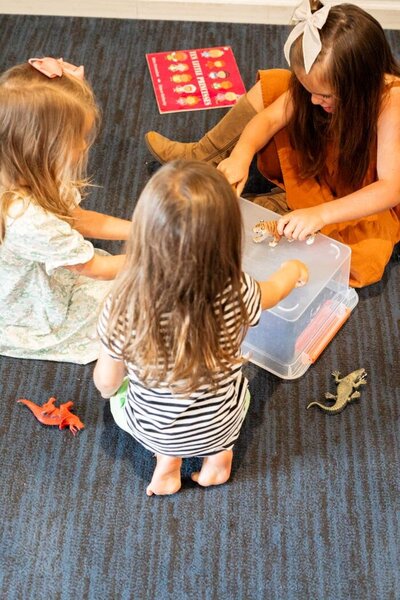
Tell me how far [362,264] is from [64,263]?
0.64 m

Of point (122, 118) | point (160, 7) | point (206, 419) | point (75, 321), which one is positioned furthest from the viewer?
point (160, 7)

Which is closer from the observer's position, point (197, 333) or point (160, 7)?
point (197, 333)

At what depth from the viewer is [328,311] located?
1532mm

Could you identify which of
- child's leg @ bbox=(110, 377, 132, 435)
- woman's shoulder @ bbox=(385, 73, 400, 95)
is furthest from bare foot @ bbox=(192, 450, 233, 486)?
woman's shoulder @ bbox=(385, 73, 400, 95)

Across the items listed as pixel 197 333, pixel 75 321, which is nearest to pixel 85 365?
pixel 75 321

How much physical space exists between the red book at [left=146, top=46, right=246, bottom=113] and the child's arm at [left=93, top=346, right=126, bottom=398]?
95 cm

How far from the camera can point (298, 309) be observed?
141 cm

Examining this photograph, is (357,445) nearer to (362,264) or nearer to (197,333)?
(362,264)

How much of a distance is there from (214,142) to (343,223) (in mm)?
347

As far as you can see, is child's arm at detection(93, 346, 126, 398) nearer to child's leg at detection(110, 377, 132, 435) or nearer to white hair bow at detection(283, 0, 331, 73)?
child's leg at detection(110, 377, 132, 435)

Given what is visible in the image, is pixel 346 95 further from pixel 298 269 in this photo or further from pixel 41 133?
pixel 41 133

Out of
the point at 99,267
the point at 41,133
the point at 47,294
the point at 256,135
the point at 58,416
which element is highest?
the point at 41,133

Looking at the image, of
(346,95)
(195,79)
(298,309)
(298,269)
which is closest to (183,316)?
(298,269)

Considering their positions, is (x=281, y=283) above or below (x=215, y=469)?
above
